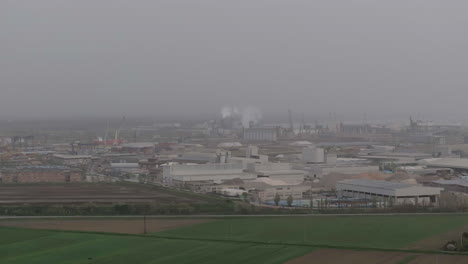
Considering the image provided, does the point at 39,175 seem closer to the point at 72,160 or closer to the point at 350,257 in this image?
the point at 72,160

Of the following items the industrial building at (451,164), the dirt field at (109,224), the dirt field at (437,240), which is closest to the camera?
the dirt field at (437,240)

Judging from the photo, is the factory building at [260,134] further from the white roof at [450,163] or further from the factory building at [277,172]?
the factory building at [277,172]

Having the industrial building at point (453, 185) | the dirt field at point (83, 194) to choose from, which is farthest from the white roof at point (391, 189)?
the dirt field at point (83, 194)

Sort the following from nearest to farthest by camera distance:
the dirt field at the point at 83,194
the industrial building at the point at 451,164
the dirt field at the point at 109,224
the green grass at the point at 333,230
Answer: the green grass at the point at 333,230 < the dirt field at the point at 109,224 < the dirt field at the point at 83,194 < the industrial building at the point at 451,164

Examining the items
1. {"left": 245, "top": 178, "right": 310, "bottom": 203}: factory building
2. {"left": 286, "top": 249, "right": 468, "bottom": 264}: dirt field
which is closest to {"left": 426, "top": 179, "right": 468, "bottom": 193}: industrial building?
{"left": 245, "top": 178, "right": 310, "bottom": 203}: factory building

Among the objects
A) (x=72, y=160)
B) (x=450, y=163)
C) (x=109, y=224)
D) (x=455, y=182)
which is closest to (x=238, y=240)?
(x=109, y=224)

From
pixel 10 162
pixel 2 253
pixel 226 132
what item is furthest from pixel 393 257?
pixel 226 132
